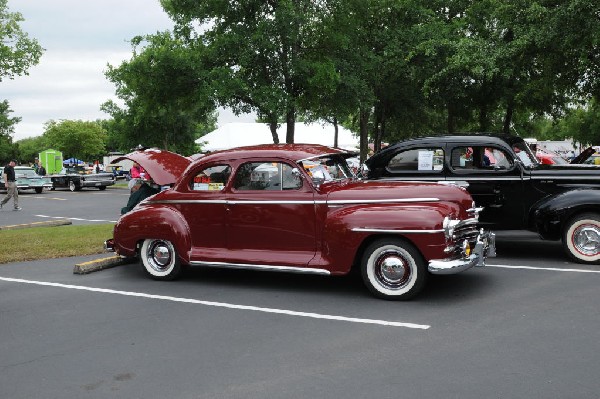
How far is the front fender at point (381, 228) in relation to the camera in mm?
6258

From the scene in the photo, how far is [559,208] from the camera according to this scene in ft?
27.3

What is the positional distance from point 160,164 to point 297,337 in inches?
178

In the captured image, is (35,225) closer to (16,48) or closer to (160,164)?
(160,164)

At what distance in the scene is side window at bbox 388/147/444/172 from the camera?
371 inches

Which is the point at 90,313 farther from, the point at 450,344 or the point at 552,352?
the point at 552,352

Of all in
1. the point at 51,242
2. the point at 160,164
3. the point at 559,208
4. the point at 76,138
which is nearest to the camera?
the point at 559,208

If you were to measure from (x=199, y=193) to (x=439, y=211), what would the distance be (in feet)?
10.2

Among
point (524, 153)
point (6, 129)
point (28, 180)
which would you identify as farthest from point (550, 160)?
point (6, 129)

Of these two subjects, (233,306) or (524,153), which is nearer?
(233,306)

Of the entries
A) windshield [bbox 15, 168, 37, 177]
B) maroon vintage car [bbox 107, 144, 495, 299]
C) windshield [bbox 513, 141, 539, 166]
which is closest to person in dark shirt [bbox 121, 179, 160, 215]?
maroon vintage car [bbox 107, 144, 495, 299]

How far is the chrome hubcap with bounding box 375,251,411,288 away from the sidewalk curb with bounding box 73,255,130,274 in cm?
440

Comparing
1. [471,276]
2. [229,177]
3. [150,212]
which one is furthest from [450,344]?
[150,212]

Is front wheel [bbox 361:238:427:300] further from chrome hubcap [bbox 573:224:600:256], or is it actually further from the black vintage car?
chrome hubcap [bbox 573:224:600:256]

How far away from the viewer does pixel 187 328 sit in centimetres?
570
